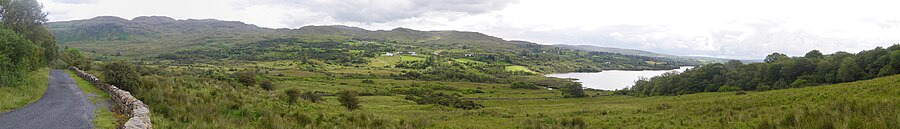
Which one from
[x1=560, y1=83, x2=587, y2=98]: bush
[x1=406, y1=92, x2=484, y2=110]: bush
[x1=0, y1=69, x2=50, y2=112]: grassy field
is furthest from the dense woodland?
[x1=0, y1=69, x2=50, y2=112]: grassy field

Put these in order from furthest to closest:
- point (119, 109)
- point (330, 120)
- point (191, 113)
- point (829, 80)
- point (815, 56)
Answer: point (815, 56) < point (829, 80) < point (330, 120) < point (119, 109) < point (191, 113)

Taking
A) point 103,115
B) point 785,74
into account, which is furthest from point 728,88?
point 103,115

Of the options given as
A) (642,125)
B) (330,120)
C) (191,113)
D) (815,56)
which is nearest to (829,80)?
(815,56)

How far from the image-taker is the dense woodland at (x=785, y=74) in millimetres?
63219

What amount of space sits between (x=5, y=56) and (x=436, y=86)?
9030cm

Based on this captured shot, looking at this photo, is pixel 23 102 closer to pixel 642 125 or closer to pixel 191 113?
pixel 191 113

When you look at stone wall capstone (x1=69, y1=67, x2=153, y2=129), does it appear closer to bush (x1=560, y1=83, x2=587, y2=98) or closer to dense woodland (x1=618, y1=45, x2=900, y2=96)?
dense woodland (x1=618, y1=45, x2=900, y2=96)

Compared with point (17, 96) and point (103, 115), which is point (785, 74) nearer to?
point (103, 115)

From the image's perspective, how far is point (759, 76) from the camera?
255ft

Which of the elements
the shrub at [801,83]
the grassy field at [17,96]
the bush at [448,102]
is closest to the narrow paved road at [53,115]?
the grassy field at [17,96]

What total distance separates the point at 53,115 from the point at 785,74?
85.5 m

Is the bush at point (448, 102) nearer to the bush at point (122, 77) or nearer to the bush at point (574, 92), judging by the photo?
the bush at point (574, 92)

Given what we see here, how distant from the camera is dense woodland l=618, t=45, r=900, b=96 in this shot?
63219 mm

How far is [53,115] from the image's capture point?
1542cm
